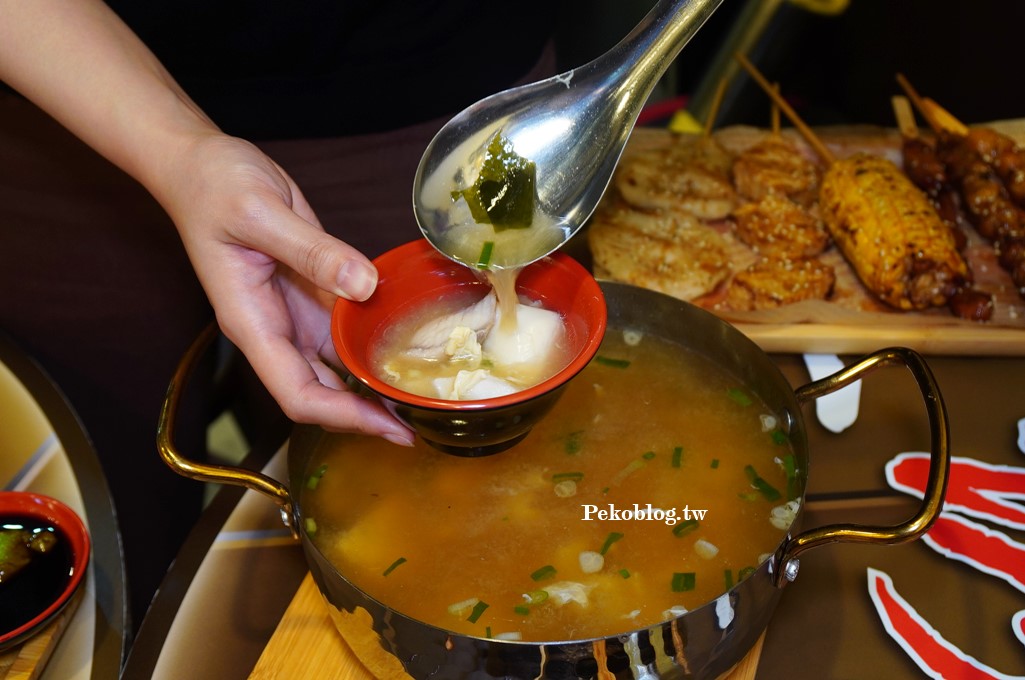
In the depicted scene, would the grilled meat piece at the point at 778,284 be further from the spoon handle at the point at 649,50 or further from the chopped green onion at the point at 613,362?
the spoon handle at the point at 649,50

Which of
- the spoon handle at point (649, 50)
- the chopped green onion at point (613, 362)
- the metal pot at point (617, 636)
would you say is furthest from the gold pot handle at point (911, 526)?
the spoon handle at point (649, 50)

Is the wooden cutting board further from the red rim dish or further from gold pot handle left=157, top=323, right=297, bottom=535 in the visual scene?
the red rim dish

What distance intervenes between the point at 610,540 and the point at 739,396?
46 cm

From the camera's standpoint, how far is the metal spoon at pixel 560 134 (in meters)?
1.57

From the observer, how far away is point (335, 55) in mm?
2189

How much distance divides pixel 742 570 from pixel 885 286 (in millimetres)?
1404

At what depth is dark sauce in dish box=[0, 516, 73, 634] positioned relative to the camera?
1524 millimetres

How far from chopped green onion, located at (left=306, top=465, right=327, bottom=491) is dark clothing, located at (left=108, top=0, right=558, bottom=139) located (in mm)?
1068

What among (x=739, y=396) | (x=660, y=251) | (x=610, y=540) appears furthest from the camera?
(x=660, y=251)

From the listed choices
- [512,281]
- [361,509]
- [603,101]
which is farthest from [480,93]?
[361,509]

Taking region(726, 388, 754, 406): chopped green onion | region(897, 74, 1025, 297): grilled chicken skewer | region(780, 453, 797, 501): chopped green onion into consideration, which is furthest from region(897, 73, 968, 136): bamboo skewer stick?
region(780, 453, 797, 501): chopped green onion

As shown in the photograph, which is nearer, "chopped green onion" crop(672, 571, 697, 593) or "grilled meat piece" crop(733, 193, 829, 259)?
"chopped green onion" crop(672, 571, 697, 593)

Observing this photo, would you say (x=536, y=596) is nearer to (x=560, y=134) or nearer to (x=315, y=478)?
(x=315, y=478)

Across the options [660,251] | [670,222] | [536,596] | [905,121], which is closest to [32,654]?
[536,596]
